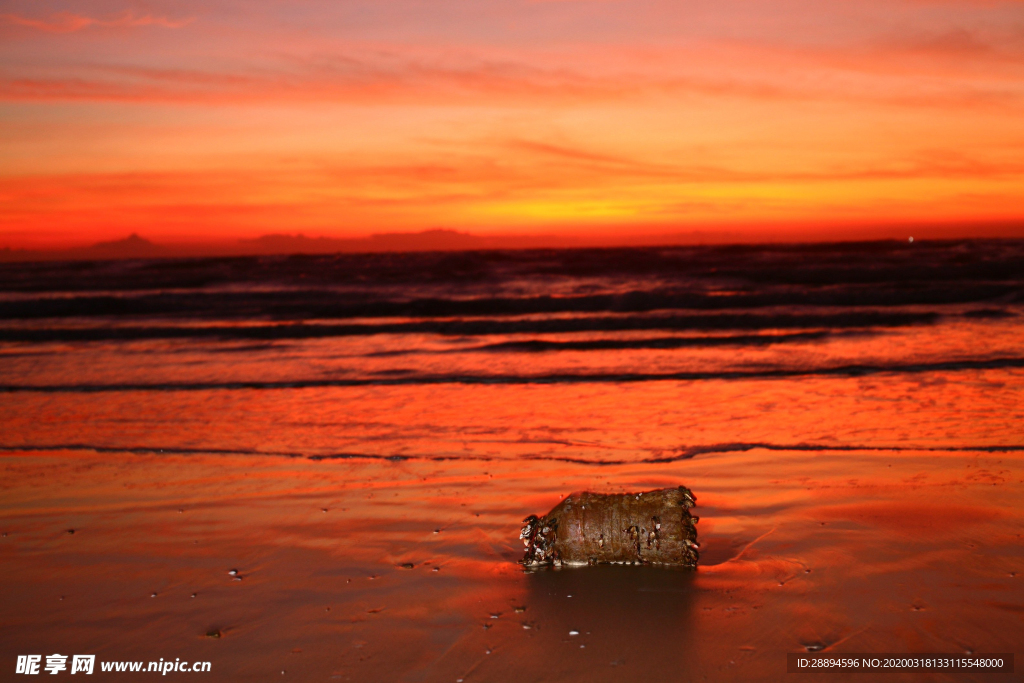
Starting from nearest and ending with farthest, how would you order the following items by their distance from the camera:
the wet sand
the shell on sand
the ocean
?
the wet sand, the ocean, the shell on sand

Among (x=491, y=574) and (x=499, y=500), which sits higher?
(x=499, y=500)

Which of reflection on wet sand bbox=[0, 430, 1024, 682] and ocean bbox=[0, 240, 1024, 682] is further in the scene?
ocean bbox=[0, 240, 1024, 682]

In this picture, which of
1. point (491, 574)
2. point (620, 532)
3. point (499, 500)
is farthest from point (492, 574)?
point (499, 500)

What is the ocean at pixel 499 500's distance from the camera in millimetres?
3385

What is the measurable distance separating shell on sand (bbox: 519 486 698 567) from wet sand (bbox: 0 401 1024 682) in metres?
0.09

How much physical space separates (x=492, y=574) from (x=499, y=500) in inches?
49.2

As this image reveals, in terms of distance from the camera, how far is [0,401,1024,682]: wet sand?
3.27 m

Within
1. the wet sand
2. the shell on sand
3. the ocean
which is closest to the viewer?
the wet sand

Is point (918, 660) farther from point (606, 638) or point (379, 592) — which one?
point (379, 592)

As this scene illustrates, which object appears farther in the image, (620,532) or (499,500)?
(499,500)

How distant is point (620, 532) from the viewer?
13.2 ft

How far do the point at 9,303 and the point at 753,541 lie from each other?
30.2m

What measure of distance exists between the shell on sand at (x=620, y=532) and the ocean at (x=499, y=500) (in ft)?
0.33

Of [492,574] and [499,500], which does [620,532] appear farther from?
[499,500]
